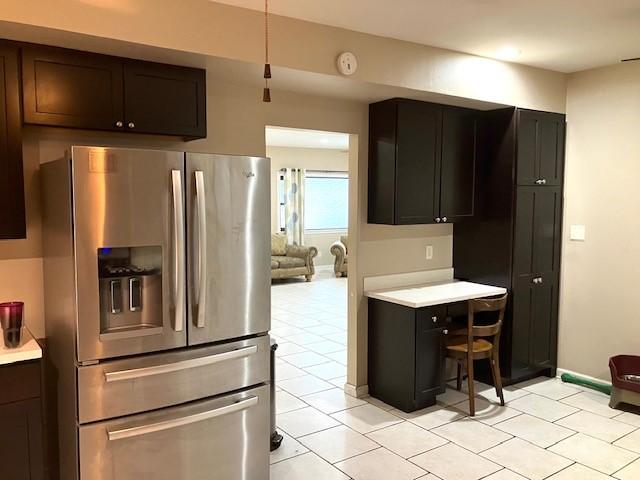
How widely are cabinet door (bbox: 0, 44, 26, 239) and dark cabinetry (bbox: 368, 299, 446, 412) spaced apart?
258cm

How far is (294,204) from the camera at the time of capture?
10.7 meters

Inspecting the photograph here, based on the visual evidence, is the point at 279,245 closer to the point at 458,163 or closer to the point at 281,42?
the point at 458,163

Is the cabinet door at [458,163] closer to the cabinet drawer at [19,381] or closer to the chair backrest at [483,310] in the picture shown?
the chair backrest at [483,310]

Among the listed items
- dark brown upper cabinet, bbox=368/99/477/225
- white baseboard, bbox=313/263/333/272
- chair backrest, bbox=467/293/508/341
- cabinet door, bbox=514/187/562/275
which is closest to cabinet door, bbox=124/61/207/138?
dark brown upper cabinet, bbox=368/99/477/225

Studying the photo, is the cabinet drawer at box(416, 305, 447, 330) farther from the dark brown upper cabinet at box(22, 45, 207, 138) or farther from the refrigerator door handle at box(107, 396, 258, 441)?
the dark brown upper cabinet at box(22, 45, 207, 138)

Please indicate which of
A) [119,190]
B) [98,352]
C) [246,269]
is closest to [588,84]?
[246,269]

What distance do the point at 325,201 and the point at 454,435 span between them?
26.9 ft

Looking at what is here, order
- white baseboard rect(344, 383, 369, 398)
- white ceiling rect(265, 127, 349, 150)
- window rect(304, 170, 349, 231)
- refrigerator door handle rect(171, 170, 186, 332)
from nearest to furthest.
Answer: refrigerator door handle rect(171, 170, 186, 332) < white baseboard rect(344, 383, 369, 398) < white ceiling rect(265, 127, 349, 150) < window rect(304, 170, 349, 231)

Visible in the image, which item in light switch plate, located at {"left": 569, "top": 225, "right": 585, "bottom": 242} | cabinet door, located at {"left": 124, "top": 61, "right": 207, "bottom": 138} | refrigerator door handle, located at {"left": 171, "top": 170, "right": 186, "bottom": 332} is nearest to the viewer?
refrigerator door handle, located at {"left": 171, "top": 170, "right": 186, "bottom": 332}

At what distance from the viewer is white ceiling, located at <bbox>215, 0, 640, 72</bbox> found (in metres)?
2.88

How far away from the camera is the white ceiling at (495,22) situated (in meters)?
2.88

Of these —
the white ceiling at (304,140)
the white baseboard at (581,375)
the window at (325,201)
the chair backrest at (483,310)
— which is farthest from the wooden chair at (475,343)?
the window at (325,201)

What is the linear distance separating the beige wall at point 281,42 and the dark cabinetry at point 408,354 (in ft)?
5.45

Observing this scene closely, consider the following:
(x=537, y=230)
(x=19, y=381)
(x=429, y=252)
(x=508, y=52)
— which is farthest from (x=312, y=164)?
(x=19, y=381)
